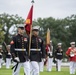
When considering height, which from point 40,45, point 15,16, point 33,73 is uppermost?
point 15,16

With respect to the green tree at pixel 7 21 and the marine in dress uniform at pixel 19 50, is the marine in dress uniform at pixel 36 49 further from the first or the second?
the green tree at pixel 7 21

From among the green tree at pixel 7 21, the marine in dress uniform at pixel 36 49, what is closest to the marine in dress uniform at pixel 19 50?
the marine in dress uniform at pixel 36 49

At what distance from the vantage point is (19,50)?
13586 mm

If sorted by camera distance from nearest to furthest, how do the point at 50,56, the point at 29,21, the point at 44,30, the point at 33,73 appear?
the point at 33,73
the point at 29,21
the point at 50,56
the point at 44,30

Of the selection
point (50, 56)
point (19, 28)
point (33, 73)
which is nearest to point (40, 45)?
point (33, 73)

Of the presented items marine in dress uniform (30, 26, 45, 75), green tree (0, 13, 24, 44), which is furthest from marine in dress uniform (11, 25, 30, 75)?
green tree (0, 13, 24, 44)

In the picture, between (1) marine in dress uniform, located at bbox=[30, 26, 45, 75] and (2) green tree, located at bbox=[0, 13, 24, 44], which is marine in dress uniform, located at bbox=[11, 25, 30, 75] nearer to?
(1) marine in dress uniform, located at bbox=[30, 26, 45, 75]

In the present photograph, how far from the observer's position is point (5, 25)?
74500mm

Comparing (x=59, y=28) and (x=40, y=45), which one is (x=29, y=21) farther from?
(x=59, y=28)

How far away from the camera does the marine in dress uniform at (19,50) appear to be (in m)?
13.4

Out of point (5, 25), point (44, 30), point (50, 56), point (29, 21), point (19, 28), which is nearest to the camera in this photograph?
point (19, 28)

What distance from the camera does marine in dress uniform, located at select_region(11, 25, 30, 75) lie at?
1342cm

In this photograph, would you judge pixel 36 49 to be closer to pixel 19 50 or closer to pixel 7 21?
pixel 19 50

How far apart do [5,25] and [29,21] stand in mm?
59053
